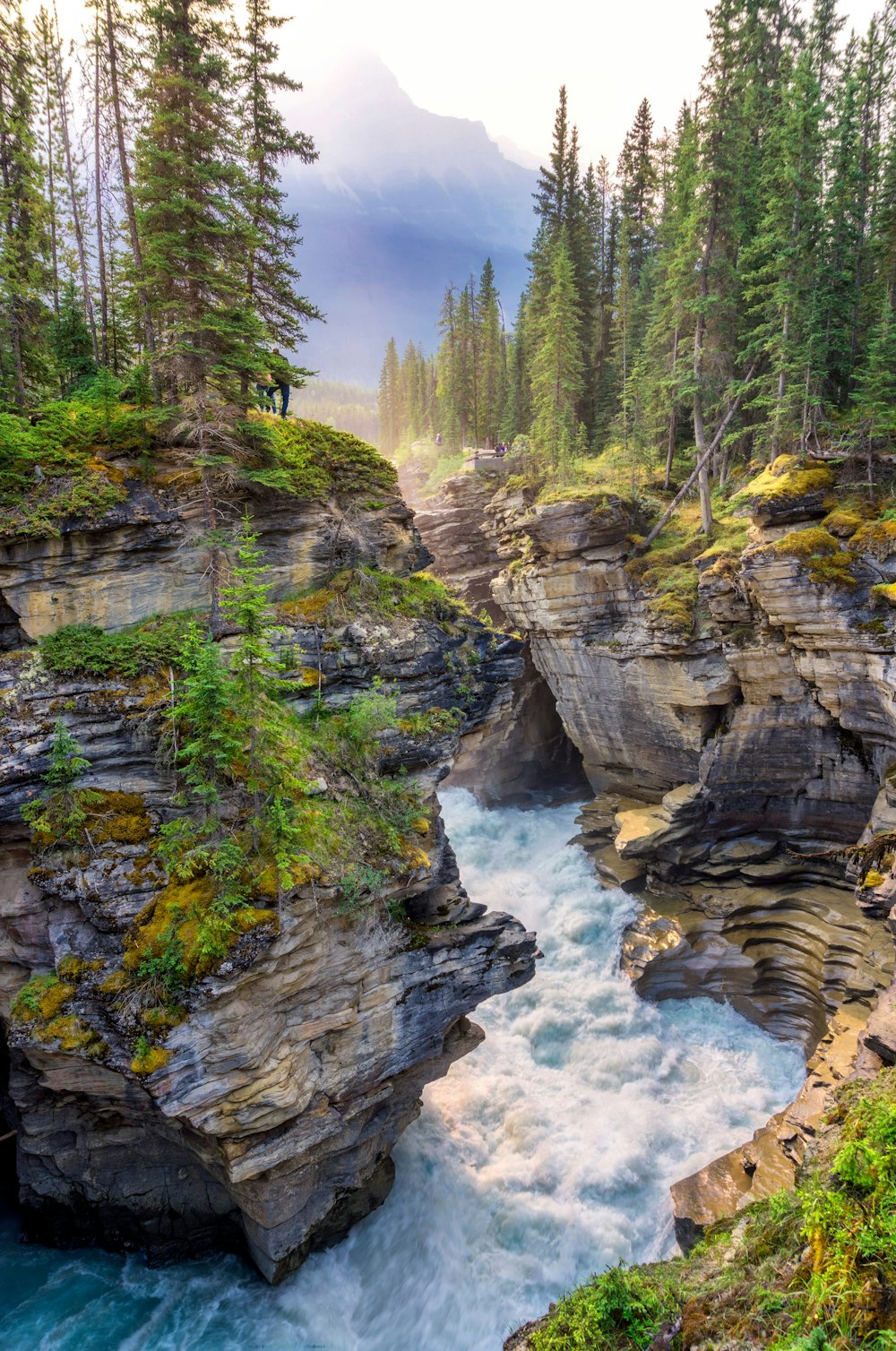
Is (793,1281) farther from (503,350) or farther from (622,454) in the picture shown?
(503,350)

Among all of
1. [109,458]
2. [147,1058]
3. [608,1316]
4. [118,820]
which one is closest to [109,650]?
[118,820]

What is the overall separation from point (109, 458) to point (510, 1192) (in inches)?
740

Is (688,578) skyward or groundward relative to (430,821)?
skyward

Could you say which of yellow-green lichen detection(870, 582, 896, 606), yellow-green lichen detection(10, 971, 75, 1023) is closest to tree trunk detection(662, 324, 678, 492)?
yellow-green lichen detection(870, 582, 896, 606)

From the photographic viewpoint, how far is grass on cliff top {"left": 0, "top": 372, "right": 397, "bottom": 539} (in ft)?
35.8

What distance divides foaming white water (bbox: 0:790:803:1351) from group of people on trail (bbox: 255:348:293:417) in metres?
18.6

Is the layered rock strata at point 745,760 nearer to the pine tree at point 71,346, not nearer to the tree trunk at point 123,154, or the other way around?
the tree trunk at point 123,154

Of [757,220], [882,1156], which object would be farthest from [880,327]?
[882,1156]

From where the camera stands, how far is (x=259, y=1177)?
10.9 metres

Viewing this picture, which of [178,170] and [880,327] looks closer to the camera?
[178,170]

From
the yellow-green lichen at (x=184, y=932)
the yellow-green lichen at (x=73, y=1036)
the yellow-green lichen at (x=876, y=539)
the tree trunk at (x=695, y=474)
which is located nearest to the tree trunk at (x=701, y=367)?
the tree trunk at (x=695, y=474)

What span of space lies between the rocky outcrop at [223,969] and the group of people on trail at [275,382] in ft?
8.98

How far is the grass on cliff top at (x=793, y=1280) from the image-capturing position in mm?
3725

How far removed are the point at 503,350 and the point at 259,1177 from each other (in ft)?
179
